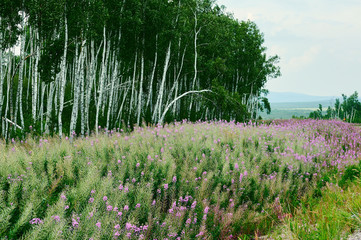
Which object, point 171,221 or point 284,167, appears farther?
point 284,167

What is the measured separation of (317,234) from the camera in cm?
302

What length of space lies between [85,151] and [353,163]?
22.1 feet

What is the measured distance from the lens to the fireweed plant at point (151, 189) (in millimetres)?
2988

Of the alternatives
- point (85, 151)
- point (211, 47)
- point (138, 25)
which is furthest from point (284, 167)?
point (211, 47)

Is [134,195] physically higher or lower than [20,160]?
lower

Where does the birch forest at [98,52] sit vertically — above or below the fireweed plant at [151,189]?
above

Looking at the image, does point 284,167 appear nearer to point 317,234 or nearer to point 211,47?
point 317,234

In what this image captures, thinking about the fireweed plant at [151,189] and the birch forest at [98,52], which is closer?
the fireweed plant at [151,189]

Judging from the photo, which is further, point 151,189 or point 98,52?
point 98,52

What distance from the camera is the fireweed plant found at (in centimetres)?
299

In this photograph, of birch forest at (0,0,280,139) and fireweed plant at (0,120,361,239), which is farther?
birch forest at (0,0,280,139)

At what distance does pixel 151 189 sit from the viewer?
4.09 meters

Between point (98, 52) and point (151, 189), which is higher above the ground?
point (98, 52)

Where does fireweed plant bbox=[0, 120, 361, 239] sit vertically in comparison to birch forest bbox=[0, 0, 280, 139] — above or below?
below
